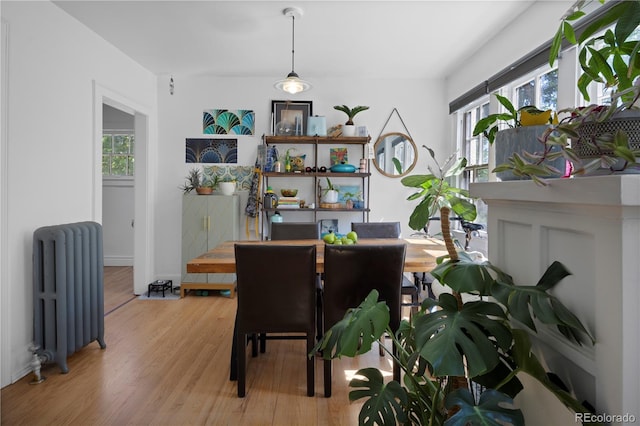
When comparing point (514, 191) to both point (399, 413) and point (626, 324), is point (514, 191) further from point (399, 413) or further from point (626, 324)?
point (399, 413)

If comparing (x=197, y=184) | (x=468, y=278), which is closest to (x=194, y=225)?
(x=197, y=184)

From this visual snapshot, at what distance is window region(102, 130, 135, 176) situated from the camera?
19.2 feet

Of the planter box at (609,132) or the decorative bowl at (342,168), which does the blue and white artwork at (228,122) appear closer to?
the decorative bowl at (342,168)

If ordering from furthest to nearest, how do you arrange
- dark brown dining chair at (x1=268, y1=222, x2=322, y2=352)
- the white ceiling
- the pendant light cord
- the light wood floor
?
dark brown dining chair at (x1=268, y1=222, x2=322, y2=352)
the pendant light cord
the white ceiling
the light wood floor

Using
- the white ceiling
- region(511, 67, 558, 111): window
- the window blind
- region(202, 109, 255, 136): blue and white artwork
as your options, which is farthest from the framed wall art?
region(511, 67, 558, 111): window

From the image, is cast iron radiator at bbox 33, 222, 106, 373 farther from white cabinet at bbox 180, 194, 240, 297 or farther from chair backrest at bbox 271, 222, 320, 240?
white cabinet at bbox 180, 194, 240, 297

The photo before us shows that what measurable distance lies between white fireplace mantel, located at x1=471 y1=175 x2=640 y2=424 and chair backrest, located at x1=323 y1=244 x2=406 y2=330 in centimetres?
117

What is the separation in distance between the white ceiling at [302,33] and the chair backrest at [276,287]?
6.43 ft

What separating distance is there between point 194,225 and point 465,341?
4.05 meters

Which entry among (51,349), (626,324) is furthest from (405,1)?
(51,349)

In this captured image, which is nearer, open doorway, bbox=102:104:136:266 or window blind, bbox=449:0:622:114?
window blind, bbox=449:0:622:114

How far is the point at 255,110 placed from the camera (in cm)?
479

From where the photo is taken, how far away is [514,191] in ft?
3.03

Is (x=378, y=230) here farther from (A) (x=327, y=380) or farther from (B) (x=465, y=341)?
(B) (x=465, y=341)
